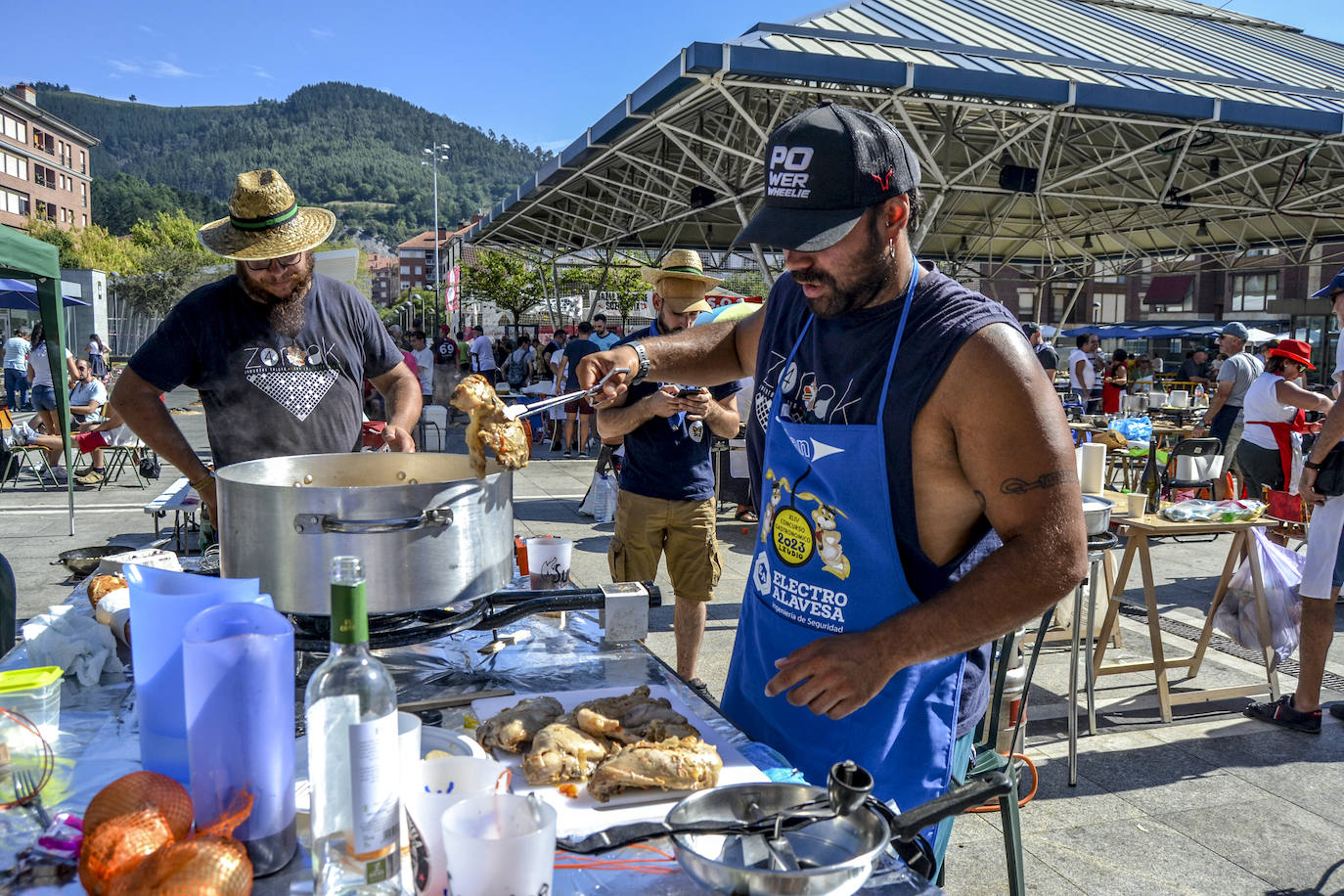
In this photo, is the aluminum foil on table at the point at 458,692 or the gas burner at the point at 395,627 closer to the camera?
the aluminum foil on table at the point at 458,692

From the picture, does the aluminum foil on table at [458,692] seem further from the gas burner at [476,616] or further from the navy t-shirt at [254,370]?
the navy t-shirt at [254,370]

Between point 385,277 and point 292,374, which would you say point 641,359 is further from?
point 385,277

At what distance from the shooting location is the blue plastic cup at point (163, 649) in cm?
119

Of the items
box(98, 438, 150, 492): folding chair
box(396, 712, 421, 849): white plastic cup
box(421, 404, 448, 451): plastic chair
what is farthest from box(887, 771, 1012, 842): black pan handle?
box(98, 438, 150, 492): folding chair

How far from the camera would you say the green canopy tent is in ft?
19.5

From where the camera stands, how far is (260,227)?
9.62 ft

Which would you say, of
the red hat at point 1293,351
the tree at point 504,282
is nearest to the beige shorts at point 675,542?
the red hat at point 1293,351

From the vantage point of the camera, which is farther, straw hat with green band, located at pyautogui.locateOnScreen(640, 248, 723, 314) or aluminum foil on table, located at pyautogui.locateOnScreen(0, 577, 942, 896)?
straw hat with green band, located at pyautogui.locateOnScreen(640, 248, 723, 314)

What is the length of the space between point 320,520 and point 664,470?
2639mm

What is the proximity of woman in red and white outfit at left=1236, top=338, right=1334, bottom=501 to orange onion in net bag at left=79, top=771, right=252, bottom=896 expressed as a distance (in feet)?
26.1

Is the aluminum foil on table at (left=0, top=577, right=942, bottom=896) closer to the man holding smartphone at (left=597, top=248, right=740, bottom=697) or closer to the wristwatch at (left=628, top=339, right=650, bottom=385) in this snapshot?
the wristwatch at (left=628, top=339, right=650, bottom=385)

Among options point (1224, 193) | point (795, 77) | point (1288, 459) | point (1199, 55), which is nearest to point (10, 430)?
point (795, 77)

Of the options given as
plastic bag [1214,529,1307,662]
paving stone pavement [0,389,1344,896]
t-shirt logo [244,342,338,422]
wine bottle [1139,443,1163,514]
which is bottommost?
paving stone pavement [0,389,1344,896]

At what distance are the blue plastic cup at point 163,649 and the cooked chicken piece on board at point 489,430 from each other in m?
0.77
